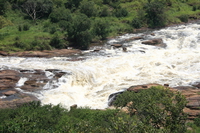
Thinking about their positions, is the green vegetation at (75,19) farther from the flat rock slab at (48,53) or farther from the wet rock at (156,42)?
the wet rock at (156,42)

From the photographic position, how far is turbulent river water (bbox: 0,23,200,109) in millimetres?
25438

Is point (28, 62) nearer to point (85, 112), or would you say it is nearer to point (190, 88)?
point (85, 112)

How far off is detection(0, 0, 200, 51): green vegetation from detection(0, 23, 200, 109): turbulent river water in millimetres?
6022

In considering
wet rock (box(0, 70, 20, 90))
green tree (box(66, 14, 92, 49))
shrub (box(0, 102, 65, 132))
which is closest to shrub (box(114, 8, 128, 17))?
green tree (box(66, 14, 92, 49))

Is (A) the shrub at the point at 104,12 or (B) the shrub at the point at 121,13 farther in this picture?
(B) the shrub at the point at 121,13

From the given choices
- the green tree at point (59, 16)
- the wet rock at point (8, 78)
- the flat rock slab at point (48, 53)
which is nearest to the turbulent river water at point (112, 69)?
the wet rock at point (8, 78)

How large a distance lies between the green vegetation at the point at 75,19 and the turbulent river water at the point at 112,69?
602 centimetres

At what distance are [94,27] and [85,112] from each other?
33519 mm

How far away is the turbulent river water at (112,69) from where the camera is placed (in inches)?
1001

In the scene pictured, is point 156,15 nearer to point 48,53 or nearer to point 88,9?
point 88,9

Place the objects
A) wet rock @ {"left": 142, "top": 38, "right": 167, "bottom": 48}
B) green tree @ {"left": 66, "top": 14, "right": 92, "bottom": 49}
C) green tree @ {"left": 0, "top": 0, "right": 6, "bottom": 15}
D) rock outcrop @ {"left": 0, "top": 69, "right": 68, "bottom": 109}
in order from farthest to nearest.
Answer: green tree @ {"left": 0, "top": 0, "right": 6, "bottom": 15} → wet rock @ {"left": 142, "top": 38, "right": 167, "bottom": 48} → green tree @ {"left": 66, "top": 14, "right": 92, "bottom": 49} → rock outcrop @ {"left": 0, "top": 69, "right": 68, "bottom": 109}

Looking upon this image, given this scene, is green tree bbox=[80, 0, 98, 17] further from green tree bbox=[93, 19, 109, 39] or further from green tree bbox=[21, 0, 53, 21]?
green tree bbox=[93, 19, 109, 39]

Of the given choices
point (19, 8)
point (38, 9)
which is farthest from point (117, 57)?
point (19, 8)

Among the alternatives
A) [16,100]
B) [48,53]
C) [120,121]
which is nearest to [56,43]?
[48,53]
